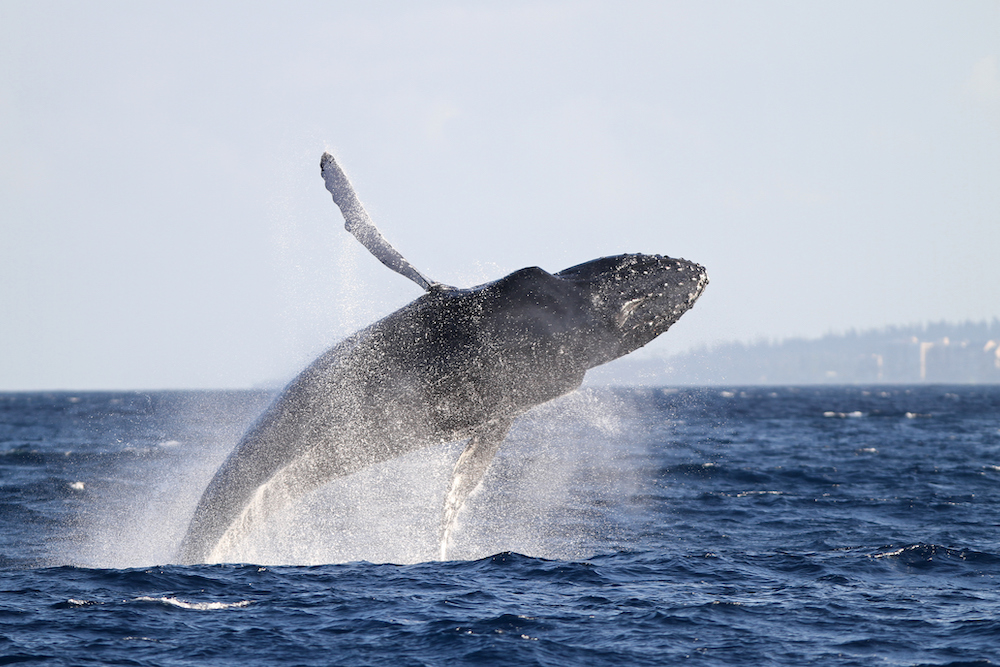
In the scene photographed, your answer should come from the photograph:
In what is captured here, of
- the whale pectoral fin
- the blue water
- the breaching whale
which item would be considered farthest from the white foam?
the whale pectoral fin

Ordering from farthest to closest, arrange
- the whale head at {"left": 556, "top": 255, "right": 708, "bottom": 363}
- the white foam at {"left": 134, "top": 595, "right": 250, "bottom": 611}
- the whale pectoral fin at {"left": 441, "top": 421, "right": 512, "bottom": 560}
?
the whale pectoral fin at {"left": 441, "top": 421, "right": 512, "bottom": 560}, the whale head at {"left": 556, "top": 255, "right": 708, "bottom": 363}, the white foam at {"left": 134, "top": 595, "right": 250, "bottom": 611}

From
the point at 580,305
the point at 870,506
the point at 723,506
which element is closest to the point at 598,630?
the point at 580,305

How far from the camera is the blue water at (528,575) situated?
822 cm

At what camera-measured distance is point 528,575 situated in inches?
435

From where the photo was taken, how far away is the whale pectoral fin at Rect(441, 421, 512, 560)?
10.0m

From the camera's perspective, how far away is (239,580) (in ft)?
33.4

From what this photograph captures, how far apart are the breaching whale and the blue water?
1255mm

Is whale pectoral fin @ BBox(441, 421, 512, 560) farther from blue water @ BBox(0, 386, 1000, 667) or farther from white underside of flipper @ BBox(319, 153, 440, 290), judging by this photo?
white underside of flipper @ BBox(319, 153, 440, 290)

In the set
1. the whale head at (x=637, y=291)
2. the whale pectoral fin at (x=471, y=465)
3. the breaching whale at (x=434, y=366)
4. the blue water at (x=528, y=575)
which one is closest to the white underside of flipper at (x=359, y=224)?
the breaching whale at (x=434, y=366)

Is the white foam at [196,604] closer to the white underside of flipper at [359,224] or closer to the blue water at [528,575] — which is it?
the blue water at [528,575]

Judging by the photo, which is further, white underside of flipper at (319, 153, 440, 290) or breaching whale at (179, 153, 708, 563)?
white underside of flipper at (319, 153, 440, 290)

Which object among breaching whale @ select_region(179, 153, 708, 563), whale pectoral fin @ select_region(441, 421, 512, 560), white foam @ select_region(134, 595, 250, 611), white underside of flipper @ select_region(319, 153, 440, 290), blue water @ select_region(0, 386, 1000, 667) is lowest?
blue water @ select_region(0, 386, 1000, 667)

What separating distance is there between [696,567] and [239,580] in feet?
17.3

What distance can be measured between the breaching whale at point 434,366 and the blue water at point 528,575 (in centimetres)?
125
